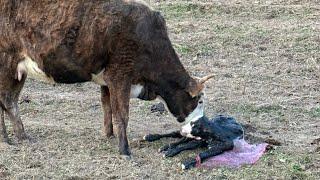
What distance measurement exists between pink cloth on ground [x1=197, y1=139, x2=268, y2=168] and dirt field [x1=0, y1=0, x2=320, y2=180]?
101 mm

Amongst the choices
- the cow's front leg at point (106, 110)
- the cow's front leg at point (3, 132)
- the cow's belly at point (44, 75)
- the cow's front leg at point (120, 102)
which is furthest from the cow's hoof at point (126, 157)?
the cow's front leg at point (3, 132)

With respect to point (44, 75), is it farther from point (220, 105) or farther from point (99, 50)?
point (220, 105)

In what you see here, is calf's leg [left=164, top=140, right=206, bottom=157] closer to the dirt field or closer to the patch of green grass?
the dirt field

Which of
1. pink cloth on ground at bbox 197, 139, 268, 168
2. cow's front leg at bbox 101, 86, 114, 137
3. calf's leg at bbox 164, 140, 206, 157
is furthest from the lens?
cow's front leg at bbox 101, 86, 114, 137

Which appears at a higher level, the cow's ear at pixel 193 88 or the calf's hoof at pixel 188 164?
the cow's ear at pixel 193 88

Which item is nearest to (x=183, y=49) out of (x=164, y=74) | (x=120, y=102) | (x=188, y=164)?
(x=164, y=74)

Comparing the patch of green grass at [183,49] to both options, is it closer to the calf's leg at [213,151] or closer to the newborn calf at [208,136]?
the newborn calf at [208,136]

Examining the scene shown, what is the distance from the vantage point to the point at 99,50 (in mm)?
7879

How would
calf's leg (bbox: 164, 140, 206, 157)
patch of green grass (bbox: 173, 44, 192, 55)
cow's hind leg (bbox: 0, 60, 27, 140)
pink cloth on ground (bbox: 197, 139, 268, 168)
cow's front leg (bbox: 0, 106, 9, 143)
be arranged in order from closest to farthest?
pink cloth on ground (bbox: 197, 139, 268, 168)
calf's leg (bbox: 164, 140, 206, 157)
cow's hind leg (bbox: 0, 60, 27, 140)
cow's front leg (bbox: 0, 106, 9, 143)
patch of green grass (bbox: 173, 44, 192, 55)

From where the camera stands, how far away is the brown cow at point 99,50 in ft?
25.9

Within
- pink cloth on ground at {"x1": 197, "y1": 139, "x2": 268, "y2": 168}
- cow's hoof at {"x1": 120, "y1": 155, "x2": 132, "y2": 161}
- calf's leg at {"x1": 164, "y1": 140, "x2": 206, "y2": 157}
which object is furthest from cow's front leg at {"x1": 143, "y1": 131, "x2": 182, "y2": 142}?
pink cloth on ground at {"x1": 197, "y1": 139, "x2": 268, "y2": 168}

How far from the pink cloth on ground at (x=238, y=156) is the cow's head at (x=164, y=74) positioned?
607 mm

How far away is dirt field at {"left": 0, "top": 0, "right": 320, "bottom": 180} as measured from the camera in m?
7.61

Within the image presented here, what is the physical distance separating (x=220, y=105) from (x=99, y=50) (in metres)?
2.57
